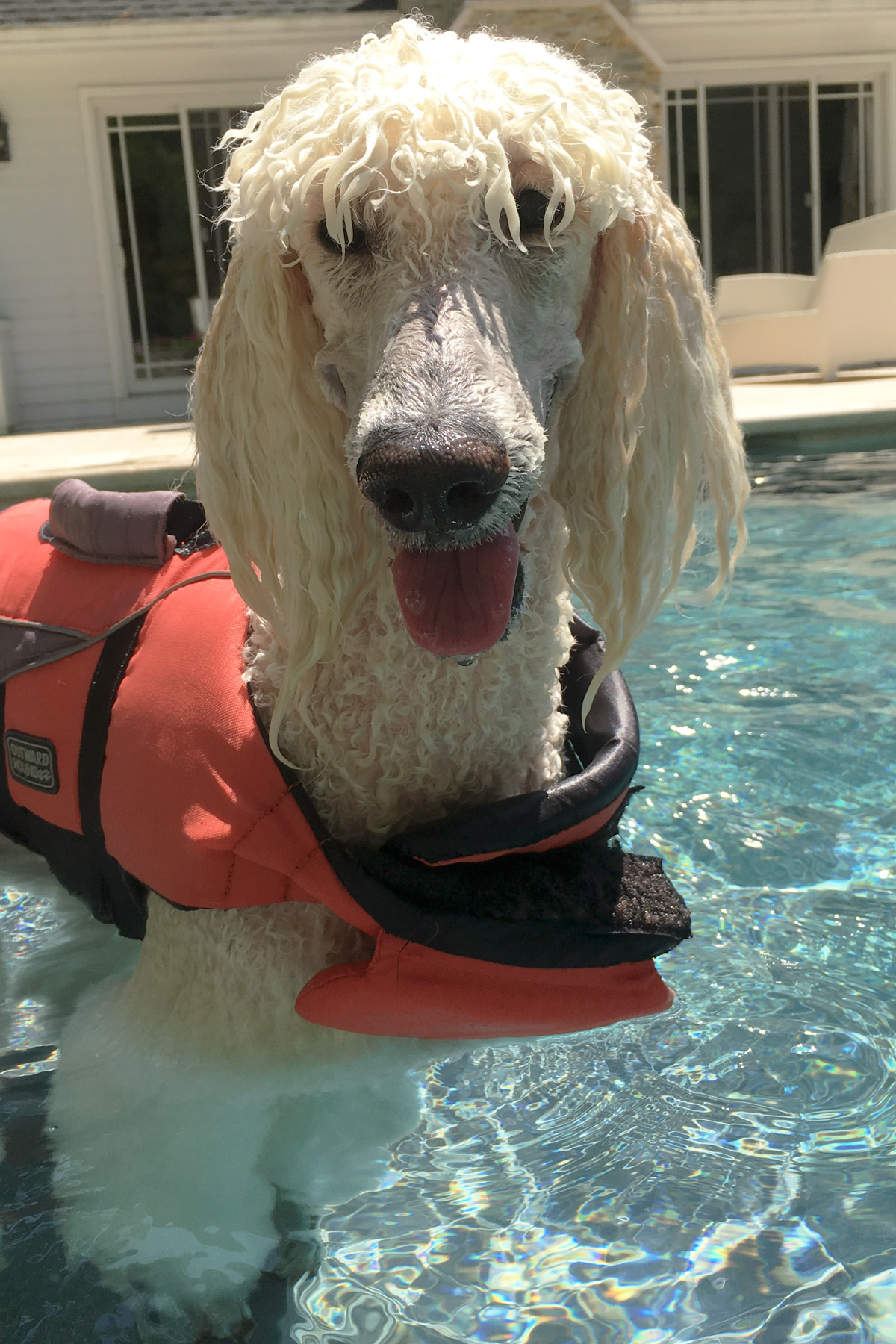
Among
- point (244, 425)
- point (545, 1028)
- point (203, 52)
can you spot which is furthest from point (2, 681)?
point (203, 52)

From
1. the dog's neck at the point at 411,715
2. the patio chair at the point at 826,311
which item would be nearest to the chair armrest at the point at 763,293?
the patio chair at the point at 826,311

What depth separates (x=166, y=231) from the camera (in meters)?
10.8

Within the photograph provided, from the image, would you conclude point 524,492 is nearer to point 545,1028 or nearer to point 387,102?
point 387,102

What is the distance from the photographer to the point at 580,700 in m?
1.99

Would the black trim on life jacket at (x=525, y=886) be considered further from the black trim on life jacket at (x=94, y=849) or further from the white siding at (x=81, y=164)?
the white siding at (x=81, y=164)

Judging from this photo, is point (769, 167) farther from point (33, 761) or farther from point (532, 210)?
point (33, 761)

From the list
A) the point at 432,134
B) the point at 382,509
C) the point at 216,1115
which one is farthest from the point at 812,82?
the point at 216,1115

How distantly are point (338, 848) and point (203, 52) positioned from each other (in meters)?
10.2

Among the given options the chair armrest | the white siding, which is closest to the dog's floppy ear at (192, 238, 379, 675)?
the white siding

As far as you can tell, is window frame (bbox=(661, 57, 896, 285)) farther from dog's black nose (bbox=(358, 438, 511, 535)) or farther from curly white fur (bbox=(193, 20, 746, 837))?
dog's black nose (bbox=(358, 438, 511, 535))

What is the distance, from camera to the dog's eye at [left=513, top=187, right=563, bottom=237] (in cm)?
142

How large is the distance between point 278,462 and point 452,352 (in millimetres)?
364

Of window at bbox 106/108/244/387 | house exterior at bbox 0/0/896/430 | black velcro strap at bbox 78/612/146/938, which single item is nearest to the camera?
black velcro strap at bbox 78/612/146/938

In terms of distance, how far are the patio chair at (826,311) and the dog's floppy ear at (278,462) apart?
8.68 meters
